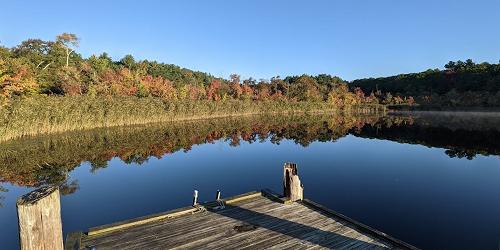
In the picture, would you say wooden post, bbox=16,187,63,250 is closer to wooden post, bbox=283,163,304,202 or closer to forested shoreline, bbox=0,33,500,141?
wooden post, bbox=283,163,304,202

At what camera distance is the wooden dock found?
19.6 ft

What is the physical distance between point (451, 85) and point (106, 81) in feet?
253

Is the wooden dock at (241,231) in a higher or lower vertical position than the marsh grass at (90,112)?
lower

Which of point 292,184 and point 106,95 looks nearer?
point 292,184

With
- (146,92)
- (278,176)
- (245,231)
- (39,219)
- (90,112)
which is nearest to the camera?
(39,219)

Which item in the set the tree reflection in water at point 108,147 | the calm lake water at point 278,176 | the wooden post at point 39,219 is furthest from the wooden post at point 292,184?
the tree reflection in water at point 108,147

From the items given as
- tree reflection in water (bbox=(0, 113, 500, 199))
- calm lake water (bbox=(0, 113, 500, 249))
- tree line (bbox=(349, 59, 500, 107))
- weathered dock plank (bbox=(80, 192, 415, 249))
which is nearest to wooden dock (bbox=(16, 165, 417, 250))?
weathered dock plank (bbox=(80, 192, 415, 249))

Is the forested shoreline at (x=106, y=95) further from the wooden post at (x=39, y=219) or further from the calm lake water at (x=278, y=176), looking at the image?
the wooden post at (x=39, y=219)

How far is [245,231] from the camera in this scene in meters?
6.57

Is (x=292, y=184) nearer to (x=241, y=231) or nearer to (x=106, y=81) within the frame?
(x=241, y=231)

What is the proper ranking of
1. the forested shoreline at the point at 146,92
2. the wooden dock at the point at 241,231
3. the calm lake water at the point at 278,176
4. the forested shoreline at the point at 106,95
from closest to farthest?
the wooden dock at the point at 241,231
the calm lake water at the point at 278,176
the forested shoreline at the point at 106,95
the forested shoreline at the point at 146,92

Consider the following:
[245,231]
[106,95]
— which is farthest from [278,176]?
[106,95]

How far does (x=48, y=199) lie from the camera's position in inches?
136

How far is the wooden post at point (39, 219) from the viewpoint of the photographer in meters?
3.35
